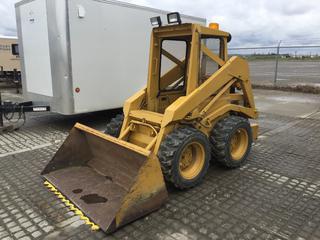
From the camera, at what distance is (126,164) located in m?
3.79

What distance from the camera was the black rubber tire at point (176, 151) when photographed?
3629 millimetres

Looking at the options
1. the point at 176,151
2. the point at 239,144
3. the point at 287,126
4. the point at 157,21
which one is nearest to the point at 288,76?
the point at 287,126

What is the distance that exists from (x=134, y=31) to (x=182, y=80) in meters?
2.96

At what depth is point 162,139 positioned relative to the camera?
3859 mm

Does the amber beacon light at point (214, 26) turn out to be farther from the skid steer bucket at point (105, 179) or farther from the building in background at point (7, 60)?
the building in background at point (7, 60)

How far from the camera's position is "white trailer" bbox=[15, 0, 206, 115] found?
6230 mm

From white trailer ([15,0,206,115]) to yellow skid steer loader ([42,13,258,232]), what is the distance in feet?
7.07

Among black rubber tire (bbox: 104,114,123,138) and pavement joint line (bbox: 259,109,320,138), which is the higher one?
black rubber tire (bbox: 104,114,123,138)

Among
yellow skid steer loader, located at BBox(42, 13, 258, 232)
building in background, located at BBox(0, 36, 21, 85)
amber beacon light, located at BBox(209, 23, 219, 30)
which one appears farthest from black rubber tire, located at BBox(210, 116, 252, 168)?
building in background, located at BBox(0, 36, 21, 85)

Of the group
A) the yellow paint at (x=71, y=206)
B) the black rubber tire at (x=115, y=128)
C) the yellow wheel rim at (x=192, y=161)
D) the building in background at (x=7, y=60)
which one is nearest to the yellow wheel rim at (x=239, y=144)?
the yellow wheel rim at (x=192, y=161)

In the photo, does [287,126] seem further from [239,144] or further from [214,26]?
[214,26]

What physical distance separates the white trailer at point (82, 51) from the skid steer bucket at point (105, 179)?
7.45 feet

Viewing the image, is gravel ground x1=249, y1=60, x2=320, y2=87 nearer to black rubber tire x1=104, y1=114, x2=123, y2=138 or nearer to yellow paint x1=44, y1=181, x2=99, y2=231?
black rubber tire x1=104, y1=114, x2=123, y2=138

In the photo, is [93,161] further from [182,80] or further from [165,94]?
[182,80]
